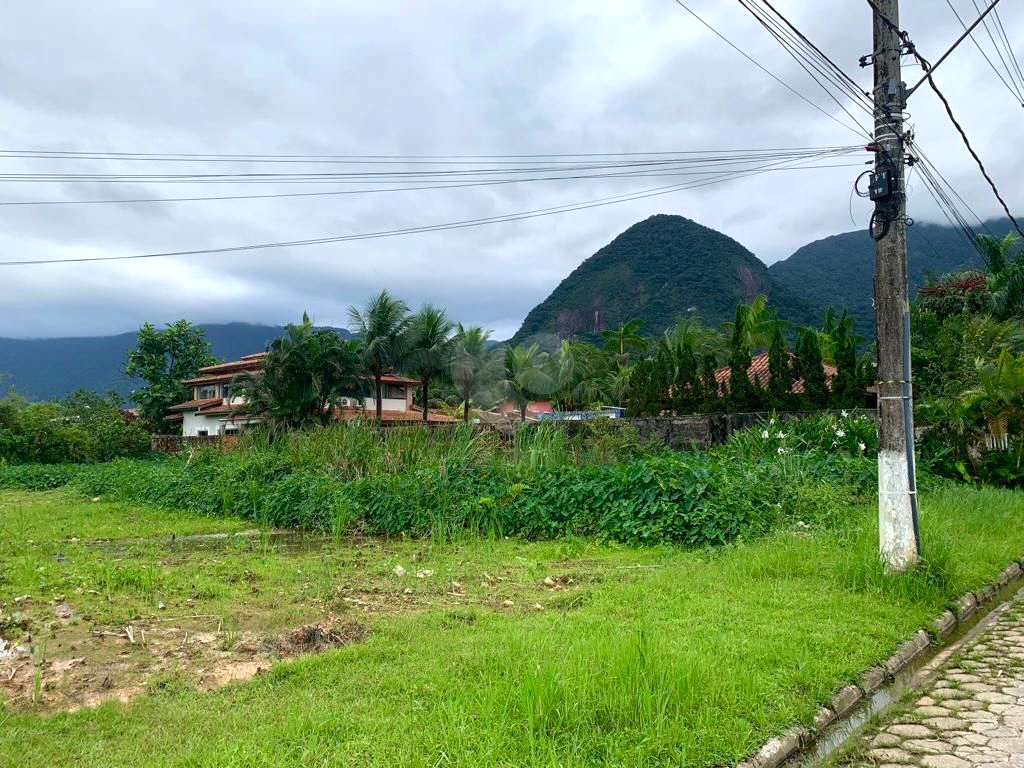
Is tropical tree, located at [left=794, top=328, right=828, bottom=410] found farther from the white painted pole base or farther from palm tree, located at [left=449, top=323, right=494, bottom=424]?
palm tree, located at [left=449, top=323, right=494, bottom=424]

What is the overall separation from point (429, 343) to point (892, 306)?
1183 inches

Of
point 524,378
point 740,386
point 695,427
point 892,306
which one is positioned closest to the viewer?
point 892,306

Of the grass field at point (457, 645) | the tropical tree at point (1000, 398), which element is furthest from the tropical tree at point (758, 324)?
the grass field at point (457, 645)

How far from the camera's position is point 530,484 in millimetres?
11016

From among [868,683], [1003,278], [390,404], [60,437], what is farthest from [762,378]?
[60,437]

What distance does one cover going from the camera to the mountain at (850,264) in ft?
234

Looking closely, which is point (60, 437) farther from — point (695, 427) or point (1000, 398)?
point (1000, 398)

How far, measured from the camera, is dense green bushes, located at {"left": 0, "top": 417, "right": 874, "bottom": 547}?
955 cm

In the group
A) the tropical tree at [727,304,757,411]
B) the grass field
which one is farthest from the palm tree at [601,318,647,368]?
the grass field

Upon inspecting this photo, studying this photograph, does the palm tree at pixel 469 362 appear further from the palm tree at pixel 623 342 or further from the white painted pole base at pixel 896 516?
the white painted pole base at pixel 896 516

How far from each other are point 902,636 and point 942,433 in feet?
35.0

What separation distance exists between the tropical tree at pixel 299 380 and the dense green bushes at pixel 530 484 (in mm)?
8910

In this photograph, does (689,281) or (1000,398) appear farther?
(689,281)

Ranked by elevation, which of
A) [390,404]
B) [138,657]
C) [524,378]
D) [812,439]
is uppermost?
[524,378]
